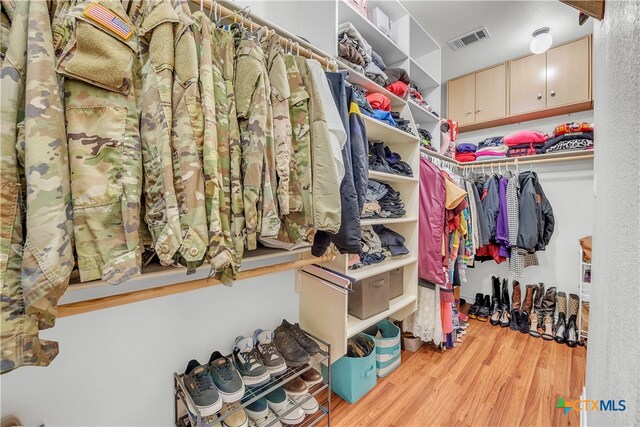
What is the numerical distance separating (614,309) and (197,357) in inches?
55.0

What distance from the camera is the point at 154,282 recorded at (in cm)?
102

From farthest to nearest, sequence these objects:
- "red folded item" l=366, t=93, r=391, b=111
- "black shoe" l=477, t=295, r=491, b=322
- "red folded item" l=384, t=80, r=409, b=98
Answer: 1. "black shoe" l=477, t=295, r=491, b=322
2. "red folded item" l=384, t=80, r=409, b=98
3. "red folded item" l=366, t=93, r=391, b=111

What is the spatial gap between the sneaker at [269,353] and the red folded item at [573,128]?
3024 mm

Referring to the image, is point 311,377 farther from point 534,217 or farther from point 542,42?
point 542,42

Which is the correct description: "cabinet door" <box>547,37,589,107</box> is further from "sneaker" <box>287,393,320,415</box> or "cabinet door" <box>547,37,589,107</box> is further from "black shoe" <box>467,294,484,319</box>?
"sneaker" <box>287,393,320,415</box>

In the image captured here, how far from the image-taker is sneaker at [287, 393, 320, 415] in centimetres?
124

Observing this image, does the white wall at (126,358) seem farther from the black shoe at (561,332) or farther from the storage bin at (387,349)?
the black shoe at (561,332)

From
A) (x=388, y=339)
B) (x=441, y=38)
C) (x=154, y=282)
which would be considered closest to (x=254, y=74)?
(x=154, y=282)

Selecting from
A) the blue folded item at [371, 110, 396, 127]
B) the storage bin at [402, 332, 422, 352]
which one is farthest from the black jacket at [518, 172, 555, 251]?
the blue folded item at [371, 110, 396, 127]

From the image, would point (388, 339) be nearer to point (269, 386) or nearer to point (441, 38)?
point (269, 386)

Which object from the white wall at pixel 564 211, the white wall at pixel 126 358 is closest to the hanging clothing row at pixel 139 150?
the white wall at pixel 126 358

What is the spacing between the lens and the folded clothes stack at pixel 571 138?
7.27ft

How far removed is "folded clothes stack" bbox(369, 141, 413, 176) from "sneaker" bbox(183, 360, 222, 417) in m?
1.35

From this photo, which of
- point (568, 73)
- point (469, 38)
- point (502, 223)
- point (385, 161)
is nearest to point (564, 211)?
point (502, 223)
